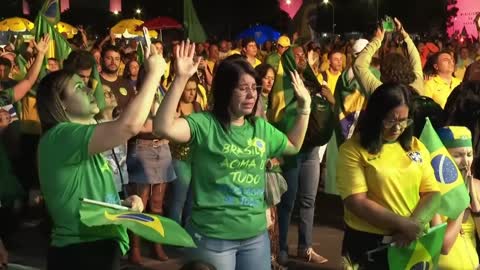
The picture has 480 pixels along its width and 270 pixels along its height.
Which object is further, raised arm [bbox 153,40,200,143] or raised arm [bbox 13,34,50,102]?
raised arm [bbox 13,34,50,102]

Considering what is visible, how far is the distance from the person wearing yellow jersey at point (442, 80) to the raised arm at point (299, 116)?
12.9ft

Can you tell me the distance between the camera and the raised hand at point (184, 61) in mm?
3752

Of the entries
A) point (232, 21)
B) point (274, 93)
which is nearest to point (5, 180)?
point (274, 93)

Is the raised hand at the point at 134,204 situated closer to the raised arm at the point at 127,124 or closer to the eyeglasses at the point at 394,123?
the raised arm at the point at 127,124

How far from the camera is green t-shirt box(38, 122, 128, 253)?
3.48m

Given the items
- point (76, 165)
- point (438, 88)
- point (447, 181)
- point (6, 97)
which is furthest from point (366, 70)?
point (76, 165)

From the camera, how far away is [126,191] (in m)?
7.19

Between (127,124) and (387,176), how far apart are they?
1.28 meters

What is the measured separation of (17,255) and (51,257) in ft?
12.5

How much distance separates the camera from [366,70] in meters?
6.21

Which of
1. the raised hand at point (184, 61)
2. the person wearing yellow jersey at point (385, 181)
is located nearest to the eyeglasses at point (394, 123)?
the person wearing yellow jersey at point (385, 181)

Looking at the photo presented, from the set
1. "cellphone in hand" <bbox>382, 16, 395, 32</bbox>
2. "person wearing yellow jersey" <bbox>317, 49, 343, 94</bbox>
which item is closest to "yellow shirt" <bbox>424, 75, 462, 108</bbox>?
"cellphone in hand" <bbox>382, 16, 395, 32</bbox>

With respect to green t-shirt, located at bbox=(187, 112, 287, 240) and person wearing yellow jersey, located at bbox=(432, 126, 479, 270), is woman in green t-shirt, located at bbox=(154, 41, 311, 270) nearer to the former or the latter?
green t-shirt, located at bbox=(187, 112, 287, 240)

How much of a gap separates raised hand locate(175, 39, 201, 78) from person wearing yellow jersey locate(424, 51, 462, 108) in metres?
4.62
